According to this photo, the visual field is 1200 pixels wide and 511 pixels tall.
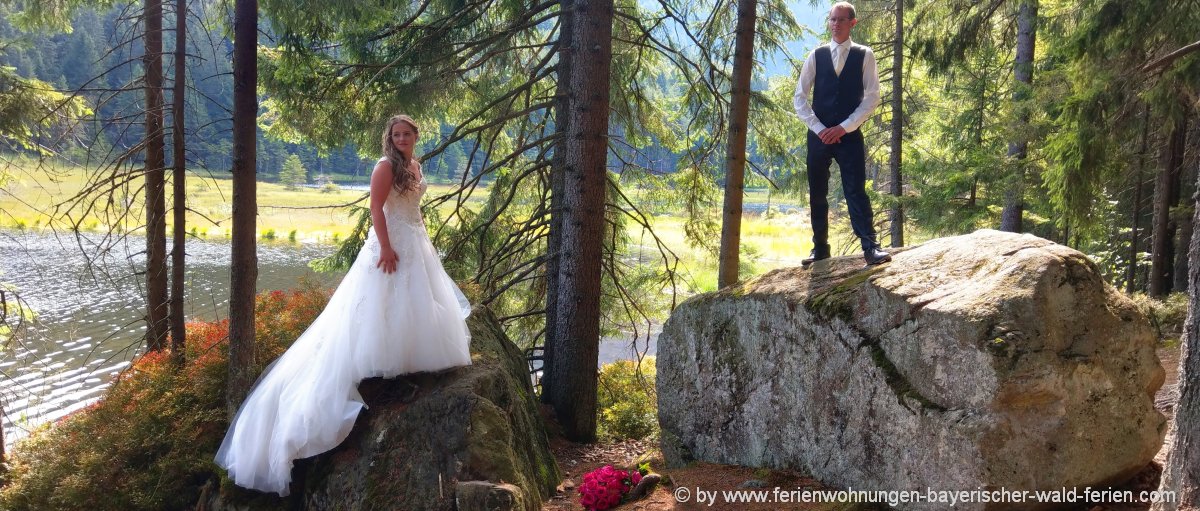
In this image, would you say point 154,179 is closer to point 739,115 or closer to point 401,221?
point 401,221

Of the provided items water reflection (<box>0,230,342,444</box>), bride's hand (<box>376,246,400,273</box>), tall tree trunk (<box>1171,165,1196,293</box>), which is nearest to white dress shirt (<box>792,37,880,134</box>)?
bride's hand (<box>376,246,400,273</box>)

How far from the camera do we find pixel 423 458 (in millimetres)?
5141

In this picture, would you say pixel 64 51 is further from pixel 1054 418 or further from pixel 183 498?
pixel 1054 418

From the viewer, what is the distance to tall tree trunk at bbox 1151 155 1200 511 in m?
3.35

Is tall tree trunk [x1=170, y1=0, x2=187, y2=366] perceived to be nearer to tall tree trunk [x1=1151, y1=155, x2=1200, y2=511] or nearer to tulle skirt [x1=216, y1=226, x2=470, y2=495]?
tulle skirt [x1=216, y1=226, x2=470, y2=495]

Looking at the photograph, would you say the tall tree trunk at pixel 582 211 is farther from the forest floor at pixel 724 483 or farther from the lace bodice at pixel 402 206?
the lace bodice at pixel 402 206

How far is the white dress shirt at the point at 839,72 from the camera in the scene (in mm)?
5344

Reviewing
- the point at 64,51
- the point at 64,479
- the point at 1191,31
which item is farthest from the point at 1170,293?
A: the point at 64,51

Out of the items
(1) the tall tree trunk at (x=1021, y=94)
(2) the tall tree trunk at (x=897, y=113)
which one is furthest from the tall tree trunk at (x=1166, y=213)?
(2) the tall tree trunk at (x=897, y=113)

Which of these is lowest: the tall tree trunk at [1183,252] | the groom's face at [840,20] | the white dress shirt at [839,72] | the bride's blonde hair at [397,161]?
the tall tree trunk at [1183,252]

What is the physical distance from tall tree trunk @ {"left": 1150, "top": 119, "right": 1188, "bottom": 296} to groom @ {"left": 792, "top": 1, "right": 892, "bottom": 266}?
735 centimetres

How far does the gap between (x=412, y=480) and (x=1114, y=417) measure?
14.7 feet

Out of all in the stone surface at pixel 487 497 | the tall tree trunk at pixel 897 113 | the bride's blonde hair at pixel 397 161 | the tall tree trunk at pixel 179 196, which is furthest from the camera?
the tall tree trunk at pixel 897 113

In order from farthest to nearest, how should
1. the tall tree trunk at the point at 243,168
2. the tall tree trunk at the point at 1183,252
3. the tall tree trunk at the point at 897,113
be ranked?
the tall tree trunk at the point at 897,113 < the tall tree trunk at the point at 1183,252 < the tall tree trunk at the point at 243,168
